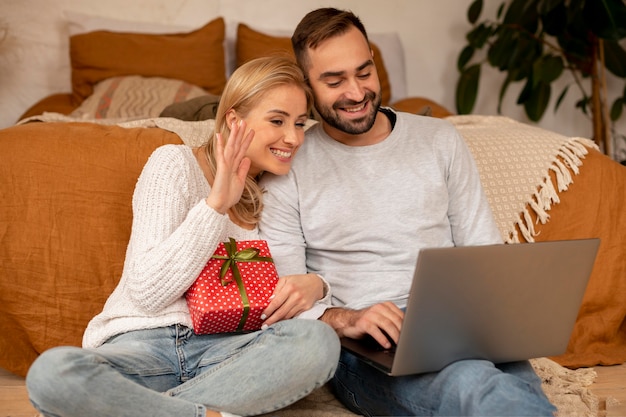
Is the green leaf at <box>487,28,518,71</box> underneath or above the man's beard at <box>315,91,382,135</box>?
above

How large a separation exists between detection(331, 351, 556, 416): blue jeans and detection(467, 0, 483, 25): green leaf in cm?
247

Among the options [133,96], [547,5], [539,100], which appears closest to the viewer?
[133,96]

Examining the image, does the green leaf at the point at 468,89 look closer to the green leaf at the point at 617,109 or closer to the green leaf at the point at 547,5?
the green leaf at the point at 547,5

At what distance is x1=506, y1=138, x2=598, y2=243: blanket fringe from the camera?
1.92m

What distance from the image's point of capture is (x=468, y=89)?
353cm

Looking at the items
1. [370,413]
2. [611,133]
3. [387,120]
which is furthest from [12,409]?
[611,133]

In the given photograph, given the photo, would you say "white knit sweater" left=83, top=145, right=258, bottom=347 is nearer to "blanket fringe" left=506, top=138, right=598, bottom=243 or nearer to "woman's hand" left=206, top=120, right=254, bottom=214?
"woman's hand" left=206, top=120, right=254, bottom=214

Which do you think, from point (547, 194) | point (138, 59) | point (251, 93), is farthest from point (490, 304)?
point (138, 59)

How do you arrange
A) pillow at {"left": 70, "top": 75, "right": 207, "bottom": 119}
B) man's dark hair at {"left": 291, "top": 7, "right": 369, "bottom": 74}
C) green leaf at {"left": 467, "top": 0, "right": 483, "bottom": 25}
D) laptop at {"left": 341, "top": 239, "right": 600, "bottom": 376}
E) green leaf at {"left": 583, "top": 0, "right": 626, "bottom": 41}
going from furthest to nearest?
green leaf at {"left": 467, "top": 0, "right": 483, "bottom": 25}
green leaf at {"left": 583, "top": 0, "right": 626, "bottom": 41}
pillow at {"left": 70, "top": 75, "right": 207, "bottom": 119}
man's dark hair at {"left": 291, "top": 7, "right": 369, "bottom": 74}
laptop at {"left": 341, "top": 239, "right": 600, "bottom": 376}

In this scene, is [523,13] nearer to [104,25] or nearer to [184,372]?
[104,25]

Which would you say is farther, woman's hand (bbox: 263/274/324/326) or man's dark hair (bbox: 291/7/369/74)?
man's dark hair (bbox: 291/7/369/74)

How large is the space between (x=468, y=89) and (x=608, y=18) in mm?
723

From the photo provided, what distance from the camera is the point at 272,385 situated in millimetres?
1278

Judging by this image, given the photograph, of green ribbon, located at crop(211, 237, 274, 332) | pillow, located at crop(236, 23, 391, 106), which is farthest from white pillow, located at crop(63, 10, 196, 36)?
green ribbon, located at crop(211, 237, 274, 332)
